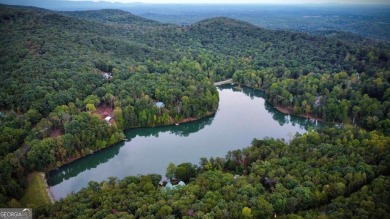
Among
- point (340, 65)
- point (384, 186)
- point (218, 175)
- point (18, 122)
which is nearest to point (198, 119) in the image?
point (218, 175)

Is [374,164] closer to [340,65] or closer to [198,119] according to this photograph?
[198,119]

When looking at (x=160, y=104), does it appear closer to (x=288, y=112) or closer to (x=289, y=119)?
(x=289, y=119)

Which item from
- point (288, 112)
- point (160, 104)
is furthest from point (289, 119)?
point (160, 104)

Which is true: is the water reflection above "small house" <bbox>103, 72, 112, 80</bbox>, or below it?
below

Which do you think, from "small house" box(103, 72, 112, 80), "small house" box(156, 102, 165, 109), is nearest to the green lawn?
"small house" box(156, 102, 165, 109)

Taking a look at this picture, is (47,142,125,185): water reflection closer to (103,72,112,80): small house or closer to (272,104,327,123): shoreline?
(103,72,112,80): small house

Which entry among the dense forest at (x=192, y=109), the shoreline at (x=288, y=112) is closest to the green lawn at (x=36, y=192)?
the dense forest at (x=192, y=109)

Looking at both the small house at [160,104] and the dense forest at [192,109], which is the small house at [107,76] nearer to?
the dense forest at [192,109]
